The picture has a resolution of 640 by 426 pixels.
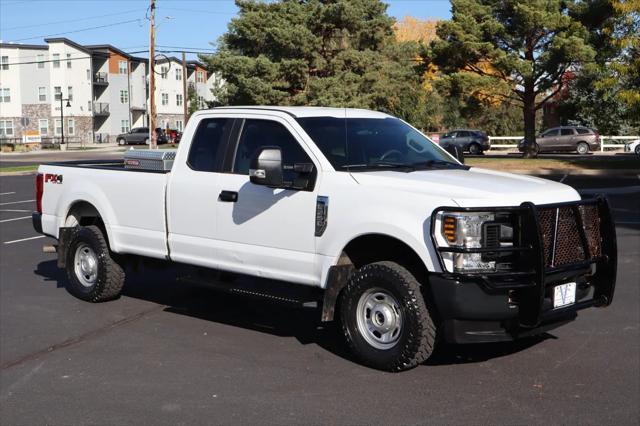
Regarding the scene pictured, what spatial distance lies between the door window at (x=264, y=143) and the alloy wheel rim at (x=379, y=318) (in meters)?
1.30

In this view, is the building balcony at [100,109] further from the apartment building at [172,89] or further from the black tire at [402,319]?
the black tire at [402,319]

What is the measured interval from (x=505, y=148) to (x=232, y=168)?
46.1 metres

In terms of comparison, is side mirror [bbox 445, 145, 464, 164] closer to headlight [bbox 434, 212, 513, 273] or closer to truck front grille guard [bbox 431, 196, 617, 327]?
truck front grille guard [bbox 431, 196, 617, 327]

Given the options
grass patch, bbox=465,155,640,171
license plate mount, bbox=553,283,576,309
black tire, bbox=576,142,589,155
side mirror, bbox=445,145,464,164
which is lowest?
license plate mount, bbox=553,283,576,309

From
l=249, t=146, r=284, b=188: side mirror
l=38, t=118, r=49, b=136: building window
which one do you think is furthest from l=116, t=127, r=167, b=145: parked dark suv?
l=249, t=146, r=284, b=188: side mirror

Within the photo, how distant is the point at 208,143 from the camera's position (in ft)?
23.7

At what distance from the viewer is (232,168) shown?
6.90 metres

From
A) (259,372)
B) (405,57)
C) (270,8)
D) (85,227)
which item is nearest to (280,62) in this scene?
(270,8)

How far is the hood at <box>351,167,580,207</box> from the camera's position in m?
5.38

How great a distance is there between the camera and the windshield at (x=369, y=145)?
253 inches

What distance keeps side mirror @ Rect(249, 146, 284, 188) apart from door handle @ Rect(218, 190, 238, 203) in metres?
0.49

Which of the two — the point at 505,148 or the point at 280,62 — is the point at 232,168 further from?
the point at 505,148

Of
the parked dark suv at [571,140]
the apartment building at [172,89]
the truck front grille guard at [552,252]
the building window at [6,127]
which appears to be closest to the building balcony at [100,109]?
the apartment building at [172,89]

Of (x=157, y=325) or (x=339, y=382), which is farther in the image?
(x=157, y=325)
